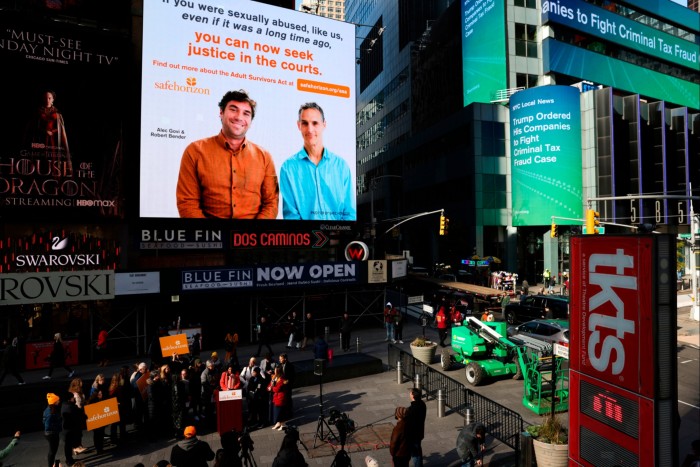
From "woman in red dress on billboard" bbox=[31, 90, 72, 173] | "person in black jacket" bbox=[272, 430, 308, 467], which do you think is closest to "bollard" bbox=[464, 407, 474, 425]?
"person in black jacket" bbox=[272, 430, 308, 467]

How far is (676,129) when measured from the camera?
55188 millimetres

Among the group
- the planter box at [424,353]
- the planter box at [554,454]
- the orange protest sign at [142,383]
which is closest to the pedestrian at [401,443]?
the planter box at [554,454]

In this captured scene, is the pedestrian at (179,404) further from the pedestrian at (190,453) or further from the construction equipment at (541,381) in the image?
the construction equipment at (541,381)

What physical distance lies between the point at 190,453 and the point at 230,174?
63.0 feet

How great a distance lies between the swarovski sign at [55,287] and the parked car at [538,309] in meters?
21.2

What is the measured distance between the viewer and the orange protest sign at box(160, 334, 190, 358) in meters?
14.4

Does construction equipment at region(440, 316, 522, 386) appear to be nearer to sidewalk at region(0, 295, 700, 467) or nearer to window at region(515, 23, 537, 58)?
sidewalk at region(0, 295, 700, 467)

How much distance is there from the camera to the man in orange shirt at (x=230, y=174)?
24.8 metres

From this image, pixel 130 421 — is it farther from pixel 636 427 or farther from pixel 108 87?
pixel 108 87

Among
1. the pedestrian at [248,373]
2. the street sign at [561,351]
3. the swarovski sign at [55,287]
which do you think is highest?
the swarovski sign at [55,287]

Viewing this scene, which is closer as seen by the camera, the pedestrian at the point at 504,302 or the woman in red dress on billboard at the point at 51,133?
the woman in red dress on billboard at the point at 51,133

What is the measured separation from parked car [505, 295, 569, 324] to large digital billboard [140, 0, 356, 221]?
1113 cm

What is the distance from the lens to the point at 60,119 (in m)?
21.8

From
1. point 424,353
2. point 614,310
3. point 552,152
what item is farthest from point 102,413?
point 552,152
